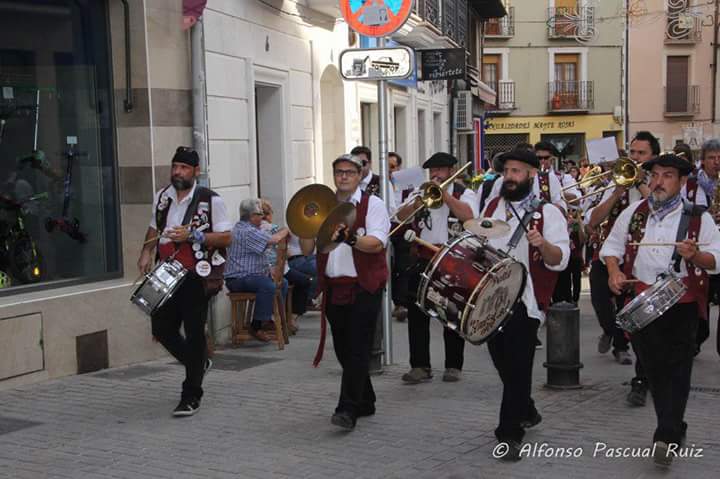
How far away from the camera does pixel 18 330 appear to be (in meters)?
7.46

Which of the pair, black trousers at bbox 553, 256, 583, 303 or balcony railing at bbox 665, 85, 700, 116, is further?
balcony railing at bbox 665, 85, 700, 116

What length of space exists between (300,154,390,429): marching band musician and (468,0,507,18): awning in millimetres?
25292

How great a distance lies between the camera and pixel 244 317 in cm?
956

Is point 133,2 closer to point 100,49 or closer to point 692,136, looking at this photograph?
point 100,49

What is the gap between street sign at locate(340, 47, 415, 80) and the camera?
7.99 meters

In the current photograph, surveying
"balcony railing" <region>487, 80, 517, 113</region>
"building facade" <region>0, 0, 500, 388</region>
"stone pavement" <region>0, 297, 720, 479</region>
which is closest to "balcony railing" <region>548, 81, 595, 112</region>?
"balcony railing" <region>487, 80, 517, 113</region>

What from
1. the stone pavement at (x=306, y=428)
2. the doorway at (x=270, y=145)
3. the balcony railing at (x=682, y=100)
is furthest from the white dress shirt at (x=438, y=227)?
the balcony railing at (x=682, y=100)

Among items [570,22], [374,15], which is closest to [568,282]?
Answer: [374,15]

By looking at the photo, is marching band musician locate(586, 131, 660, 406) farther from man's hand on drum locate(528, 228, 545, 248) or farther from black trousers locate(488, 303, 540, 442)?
man's hand on drum locate(528, 228, 545, 248)

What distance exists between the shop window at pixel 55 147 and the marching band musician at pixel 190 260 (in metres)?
1.87

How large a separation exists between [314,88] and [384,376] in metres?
5.58

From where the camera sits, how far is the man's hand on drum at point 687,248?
529cm

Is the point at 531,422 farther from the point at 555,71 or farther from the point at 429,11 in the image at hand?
the point at 555,71

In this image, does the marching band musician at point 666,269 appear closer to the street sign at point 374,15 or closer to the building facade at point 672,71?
the street sign at point 374,15
